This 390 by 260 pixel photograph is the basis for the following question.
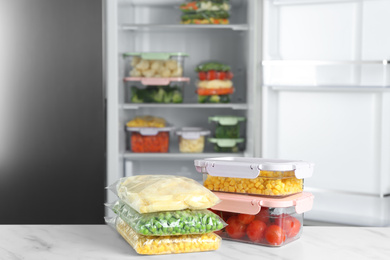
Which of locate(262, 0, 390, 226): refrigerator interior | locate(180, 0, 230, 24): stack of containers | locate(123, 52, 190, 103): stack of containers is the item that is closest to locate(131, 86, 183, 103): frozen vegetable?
locate(123, 52, 190, 103): stack of containers

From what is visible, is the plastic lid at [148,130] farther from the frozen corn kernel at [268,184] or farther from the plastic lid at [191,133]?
the frozen corn kernel at [268,184]

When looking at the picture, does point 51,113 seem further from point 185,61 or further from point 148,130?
point 185,61

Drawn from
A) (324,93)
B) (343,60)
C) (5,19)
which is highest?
(5,19)

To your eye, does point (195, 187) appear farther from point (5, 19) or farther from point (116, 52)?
point (5, 19)

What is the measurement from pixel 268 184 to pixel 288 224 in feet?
0.32

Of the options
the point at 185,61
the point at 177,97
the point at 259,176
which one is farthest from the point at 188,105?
the point at 259,176

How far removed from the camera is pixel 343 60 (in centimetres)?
271

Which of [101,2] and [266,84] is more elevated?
[101,2]

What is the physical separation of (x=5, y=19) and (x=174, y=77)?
951 mm

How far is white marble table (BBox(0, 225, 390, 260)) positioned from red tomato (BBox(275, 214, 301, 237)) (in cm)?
2

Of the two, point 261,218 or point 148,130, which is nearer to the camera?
point 261,218

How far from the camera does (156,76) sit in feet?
10.0

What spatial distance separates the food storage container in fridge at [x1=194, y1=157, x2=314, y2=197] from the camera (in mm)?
1176

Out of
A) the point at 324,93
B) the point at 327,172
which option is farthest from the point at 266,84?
the point at 327,172
